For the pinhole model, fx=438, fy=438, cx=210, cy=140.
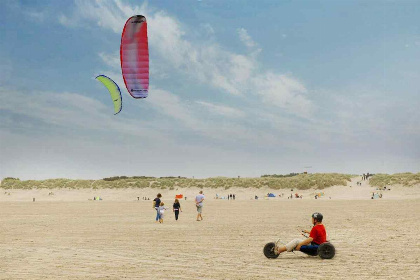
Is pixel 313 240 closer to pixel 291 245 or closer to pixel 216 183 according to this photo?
pixel 291 245

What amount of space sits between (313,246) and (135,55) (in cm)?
1274

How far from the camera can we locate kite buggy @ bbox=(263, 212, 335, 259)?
10.7 meters

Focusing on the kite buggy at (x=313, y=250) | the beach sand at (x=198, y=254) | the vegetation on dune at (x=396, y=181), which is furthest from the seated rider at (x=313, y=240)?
the vegetation on dune at (x=396, y=181)

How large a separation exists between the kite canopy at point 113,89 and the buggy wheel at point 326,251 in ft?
48.7

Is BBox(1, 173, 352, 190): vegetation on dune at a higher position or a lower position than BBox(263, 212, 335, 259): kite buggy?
higher

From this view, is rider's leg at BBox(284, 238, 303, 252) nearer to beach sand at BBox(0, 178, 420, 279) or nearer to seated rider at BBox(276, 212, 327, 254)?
seated rider at BBox(276, 212, 327, 254)

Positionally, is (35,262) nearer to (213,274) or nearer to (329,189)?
(213,274)

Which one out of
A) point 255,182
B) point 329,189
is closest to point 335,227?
point 329,189

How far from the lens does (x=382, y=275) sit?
29.0ft

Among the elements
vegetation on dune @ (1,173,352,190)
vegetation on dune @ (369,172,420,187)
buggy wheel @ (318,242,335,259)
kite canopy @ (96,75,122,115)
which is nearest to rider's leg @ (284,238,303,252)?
buggy wheel @ (318,242,335,259)

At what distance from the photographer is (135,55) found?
789 inches

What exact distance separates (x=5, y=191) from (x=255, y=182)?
45.2 m

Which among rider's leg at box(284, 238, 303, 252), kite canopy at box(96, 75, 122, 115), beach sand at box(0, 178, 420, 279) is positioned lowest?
beach sand at box(0, 178, 420, 279)

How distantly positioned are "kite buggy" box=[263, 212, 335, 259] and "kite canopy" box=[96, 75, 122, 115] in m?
14.2
